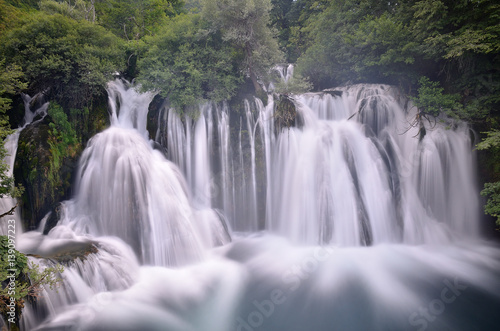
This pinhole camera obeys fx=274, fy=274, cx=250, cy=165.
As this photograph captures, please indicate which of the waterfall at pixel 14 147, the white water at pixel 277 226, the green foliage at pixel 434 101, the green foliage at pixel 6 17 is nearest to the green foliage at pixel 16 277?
the white water at pixel 277 226

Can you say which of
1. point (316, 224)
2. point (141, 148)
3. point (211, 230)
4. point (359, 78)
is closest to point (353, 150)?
point (316, 224)

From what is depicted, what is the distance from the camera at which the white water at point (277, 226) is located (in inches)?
285

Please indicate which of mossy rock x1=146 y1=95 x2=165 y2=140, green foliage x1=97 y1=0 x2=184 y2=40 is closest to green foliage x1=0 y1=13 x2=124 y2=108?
mossy rock x1=146 y1=95 x2=165 y2=140

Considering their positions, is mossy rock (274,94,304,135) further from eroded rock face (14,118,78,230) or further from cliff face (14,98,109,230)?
eroded rock face (14,118,78,230)

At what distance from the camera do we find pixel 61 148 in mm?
10000

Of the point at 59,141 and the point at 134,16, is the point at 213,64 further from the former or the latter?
the point at 134,16

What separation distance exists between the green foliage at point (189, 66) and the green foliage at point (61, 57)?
1762 millimetres

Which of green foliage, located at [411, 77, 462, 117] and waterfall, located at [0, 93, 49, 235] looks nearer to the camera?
waterfall, located at [0, 93, 49, 235]

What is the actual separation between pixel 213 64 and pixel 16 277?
9746 mm

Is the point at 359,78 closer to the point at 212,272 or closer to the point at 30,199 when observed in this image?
the point at 212,272

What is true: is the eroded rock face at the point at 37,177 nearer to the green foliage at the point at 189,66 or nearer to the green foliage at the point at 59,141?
the green foliage at the point at 59,141

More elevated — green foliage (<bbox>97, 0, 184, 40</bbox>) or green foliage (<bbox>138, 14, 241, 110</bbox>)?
green foliage (<bbox>97, 0, 184, 40</bbox>)

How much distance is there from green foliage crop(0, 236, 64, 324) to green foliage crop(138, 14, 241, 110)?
7438 mm

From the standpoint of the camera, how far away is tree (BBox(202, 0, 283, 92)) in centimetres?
1163
